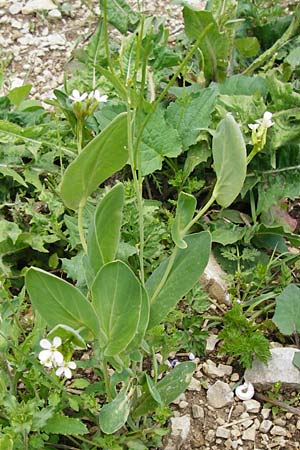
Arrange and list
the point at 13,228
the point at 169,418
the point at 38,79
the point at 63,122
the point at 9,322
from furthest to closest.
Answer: the point at 38,79 → the point at 63,122 → the point at 13,228 → the point at 169,418 → the point at 9,322

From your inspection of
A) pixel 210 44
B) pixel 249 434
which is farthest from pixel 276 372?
pixel 210 44

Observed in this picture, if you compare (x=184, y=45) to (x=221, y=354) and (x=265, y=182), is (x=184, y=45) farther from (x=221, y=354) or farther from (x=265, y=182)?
(x=221, y=354)

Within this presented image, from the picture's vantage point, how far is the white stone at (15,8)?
10.0 ft

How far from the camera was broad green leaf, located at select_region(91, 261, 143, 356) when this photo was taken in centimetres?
122

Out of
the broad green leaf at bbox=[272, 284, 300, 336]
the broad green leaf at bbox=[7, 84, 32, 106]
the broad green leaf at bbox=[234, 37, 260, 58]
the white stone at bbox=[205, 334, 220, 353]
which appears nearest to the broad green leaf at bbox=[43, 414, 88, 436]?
the white stone at bbox=[205, 334, 220, 353]

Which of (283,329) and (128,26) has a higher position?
(128,26)

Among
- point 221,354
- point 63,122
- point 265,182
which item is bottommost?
point 221,354

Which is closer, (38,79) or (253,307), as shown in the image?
(253,307)

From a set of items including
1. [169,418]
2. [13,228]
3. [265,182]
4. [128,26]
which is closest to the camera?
[169,418]

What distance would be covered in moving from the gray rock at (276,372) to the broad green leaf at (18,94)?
3.58 feet

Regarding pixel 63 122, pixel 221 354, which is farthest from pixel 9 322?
pixel 63 122

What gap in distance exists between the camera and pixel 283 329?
1.81 meters

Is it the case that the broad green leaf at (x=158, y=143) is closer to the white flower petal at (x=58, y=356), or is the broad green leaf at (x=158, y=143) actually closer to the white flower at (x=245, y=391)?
the white flower at (x=245, y=391)

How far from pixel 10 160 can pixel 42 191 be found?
202 millimetres
